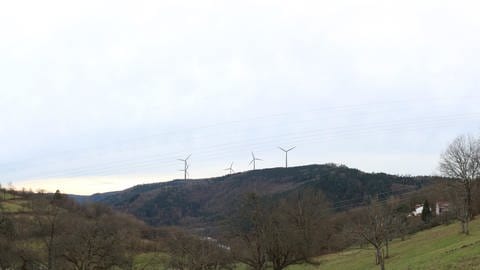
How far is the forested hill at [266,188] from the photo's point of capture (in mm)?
149750

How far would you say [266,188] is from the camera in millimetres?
150625

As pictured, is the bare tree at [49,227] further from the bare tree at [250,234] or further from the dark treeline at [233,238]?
the bare tree at [250,234]

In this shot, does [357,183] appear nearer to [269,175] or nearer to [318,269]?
[269,175]

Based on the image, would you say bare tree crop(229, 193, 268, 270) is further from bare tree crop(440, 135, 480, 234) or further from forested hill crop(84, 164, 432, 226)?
forested hill crop(84, 164, 432, 226)

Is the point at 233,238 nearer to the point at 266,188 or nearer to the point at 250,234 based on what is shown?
the point at 250,234

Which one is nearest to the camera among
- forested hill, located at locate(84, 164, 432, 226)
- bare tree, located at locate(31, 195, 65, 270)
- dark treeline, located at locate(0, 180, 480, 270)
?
dark treeline, located at locate(0, 180, 480, 270)

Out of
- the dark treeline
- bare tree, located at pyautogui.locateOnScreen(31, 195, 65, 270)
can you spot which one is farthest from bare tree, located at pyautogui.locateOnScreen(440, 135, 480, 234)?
bare tree, located at pyautogui.locateOnScreen(31, 195, 65, 270)

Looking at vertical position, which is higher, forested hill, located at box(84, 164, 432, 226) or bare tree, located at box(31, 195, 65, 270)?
forested hill, located at box(84, 164, 432, 226)

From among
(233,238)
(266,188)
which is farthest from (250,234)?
(266,188)

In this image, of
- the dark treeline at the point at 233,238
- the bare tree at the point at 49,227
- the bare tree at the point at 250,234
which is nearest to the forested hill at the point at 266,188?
the dark treeline at the point at 233,238

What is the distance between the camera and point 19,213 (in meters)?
120

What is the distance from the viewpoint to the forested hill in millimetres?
149750

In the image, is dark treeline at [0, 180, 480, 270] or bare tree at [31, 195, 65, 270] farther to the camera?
bare tree at [31, 195, 65, 270]

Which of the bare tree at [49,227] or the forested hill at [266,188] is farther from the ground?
the forested hill at [266,188]
